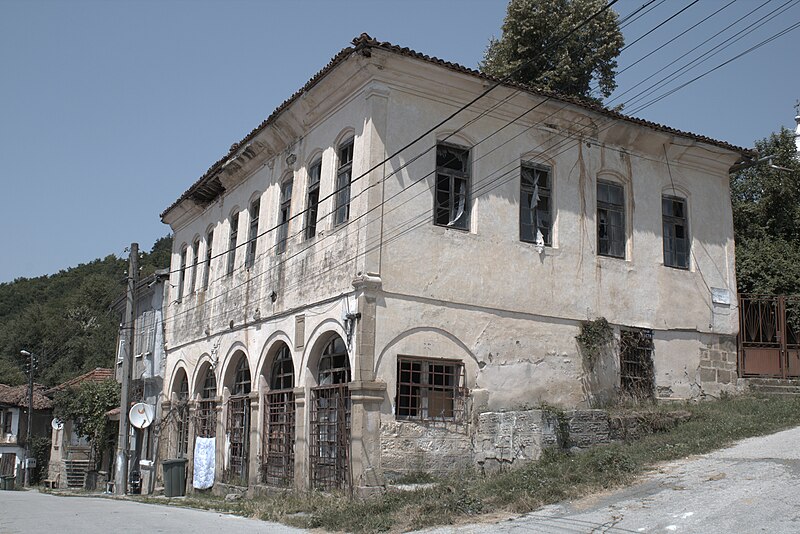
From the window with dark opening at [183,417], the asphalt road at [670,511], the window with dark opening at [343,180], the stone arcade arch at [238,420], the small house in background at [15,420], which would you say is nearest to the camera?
the asphalt road at [670,511]

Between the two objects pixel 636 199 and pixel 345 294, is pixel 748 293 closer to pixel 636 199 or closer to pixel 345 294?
pixel 636 199

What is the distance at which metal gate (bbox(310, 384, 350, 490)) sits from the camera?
14586 mm

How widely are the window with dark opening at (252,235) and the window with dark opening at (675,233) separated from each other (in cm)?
974

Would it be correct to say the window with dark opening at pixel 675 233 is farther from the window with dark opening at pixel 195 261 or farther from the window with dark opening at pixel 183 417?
the window with dark opening at pixel 183 417

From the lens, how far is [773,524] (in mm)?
8453

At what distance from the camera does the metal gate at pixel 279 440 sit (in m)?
17.0

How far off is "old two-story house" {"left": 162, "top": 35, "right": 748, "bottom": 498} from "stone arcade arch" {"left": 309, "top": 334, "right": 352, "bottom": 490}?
5 centimetres

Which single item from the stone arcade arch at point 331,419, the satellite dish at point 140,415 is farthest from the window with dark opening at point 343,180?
the satellite dish at point 140,415

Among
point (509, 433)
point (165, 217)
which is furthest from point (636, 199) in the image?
point (165, 217)

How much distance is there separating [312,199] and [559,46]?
→ 13.0 meters

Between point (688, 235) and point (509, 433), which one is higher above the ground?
point (688, 235)

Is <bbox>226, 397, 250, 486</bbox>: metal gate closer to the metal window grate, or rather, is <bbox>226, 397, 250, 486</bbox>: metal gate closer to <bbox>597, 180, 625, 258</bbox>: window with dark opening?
the metal window grate

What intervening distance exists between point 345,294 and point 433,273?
5.50 ft

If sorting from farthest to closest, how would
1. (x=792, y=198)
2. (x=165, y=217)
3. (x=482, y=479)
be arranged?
1. (x=165, y=217)
2. (x=792, y=198)
3. (x=482, y=479)
